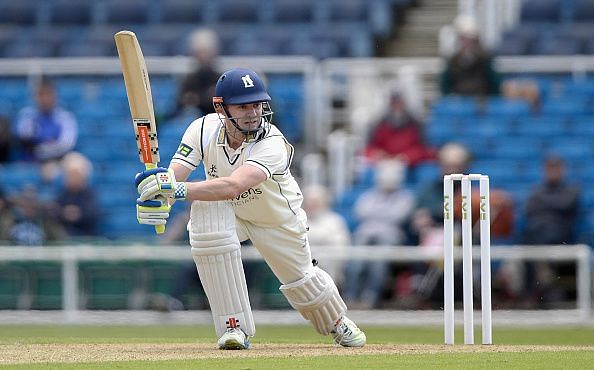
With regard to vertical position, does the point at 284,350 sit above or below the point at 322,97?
below

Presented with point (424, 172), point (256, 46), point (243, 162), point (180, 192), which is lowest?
point (424, 172)

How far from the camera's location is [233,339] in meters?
7.80

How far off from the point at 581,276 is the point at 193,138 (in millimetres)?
5213

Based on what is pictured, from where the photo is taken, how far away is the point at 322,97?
14453mm

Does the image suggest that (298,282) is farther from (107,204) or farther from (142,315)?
(107,204)

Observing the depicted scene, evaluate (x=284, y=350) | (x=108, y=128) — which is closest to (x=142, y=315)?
(x=108, y=128)

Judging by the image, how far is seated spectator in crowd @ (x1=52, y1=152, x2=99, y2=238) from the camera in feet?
43.6

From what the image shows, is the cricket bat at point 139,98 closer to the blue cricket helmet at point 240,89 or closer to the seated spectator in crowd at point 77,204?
the blue cricket helmet at point 240,89

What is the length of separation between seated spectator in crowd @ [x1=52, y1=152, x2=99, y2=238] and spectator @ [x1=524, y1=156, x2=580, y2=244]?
400cm

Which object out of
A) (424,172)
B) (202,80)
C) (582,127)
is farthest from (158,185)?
(582,127)

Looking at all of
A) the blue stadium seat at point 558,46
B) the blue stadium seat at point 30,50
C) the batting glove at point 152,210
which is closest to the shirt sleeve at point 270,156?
the batting glove at point 152,210

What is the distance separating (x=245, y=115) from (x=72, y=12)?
31.8 ft

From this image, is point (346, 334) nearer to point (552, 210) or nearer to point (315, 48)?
point (552, 210)

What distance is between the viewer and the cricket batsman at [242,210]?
7652mm
